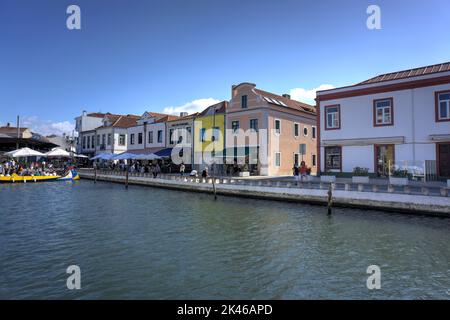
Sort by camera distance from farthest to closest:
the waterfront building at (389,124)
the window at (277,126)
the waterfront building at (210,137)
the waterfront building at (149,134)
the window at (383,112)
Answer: the waterfront building at (149,134) < the waterfront building at (210,137) < the window at (277,126) < the window at (383,112) < the waterfront building at (389,124)

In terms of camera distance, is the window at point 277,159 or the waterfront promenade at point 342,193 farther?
the window at point 277,159

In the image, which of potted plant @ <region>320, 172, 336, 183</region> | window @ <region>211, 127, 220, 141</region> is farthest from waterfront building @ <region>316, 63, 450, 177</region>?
window @ <region>211, 127, 220, 141</region>

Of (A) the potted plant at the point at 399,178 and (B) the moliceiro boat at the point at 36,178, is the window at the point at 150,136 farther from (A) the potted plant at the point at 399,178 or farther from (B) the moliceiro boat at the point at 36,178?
(A) the potted plant at the point at 399,178

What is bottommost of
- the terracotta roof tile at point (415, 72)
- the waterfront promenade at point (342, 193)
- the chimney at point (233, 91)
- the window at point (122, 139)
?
the waterfront promenade at point (342, 193)

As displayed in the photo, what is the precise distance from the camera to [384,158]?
22.2 m

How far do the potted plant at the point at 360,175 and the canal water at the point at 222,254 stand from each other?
521 centimetres

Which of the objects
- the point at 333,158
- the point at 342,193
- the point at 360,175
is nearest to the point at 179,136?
the point at 333,158

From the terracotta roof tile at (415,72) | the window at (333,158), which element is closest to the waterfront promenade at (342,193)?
the window at (333,158)

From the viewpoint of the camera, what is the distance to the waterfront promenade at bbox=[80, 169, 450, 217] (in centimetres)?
1519

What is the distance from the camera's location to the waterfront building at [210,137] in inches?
1368

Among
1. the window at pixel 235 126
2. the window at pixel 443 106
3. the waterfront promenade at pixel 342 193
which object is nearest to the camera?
the waterfront promenade at pixel 342 193

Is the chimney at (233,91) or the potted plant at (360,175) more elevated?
the chimney at (233,91)
